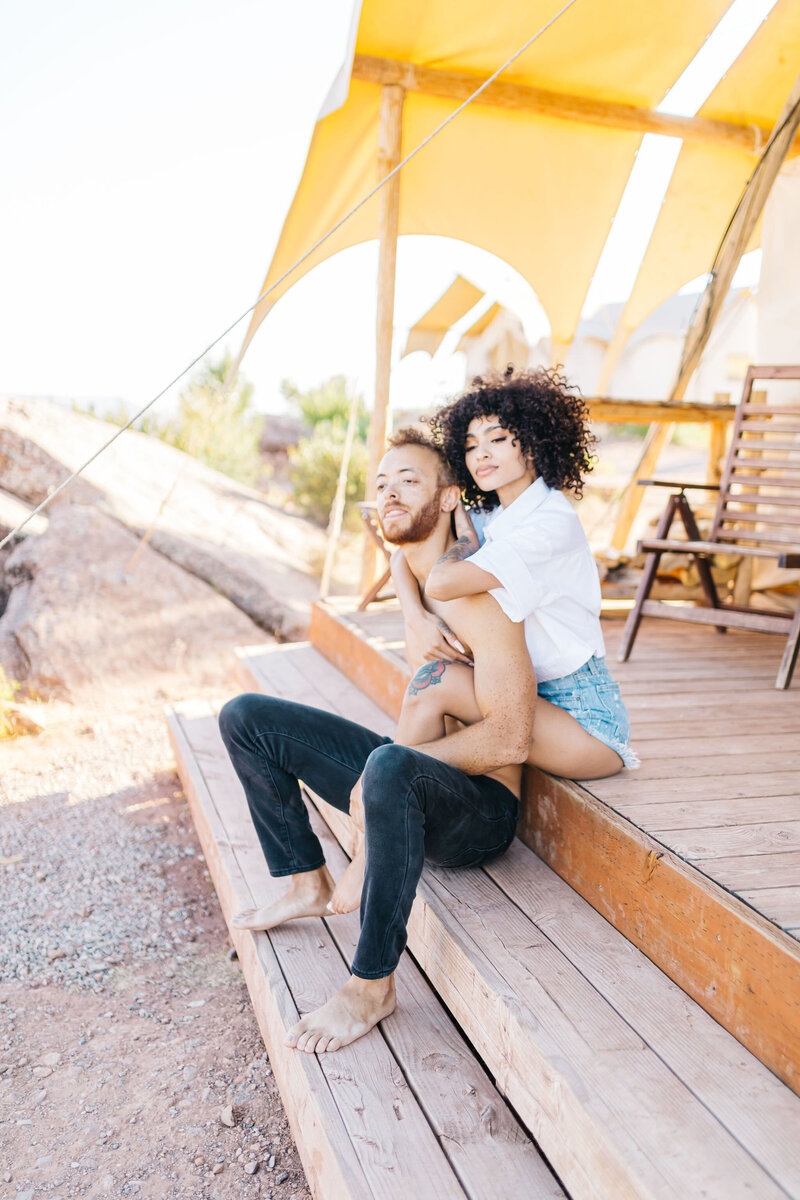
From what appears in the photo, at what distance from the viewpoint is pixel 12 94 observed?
2033 cm

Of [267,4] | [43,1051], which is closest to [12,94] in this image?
[267,4]

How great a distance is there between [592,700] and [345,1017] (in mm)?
859

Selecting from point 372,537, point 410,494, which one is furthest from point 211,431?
point 410,494

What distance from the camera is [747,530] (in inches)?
155

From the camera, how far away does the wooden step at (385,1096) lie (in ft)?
4.29

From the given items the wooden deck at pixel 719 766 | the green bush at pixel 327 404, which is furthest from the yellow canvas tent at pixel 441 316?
the wooden deck at pixel 719 766

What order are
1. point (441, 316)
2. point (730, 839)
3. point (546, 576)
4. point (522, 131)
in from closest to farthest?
1. point (730, 839)
2. point (546, 576)
3. point (522, 131)
4. point (441, 316)

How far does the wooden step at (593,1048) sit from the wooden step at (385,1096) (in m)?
Result: 0.05

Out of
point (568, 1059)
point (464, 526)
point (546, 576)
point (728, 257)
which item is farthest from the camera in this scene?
point (728, 257)

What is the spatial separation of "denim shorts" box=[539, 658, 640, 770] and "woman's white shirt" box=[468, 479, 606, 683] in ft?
0.10

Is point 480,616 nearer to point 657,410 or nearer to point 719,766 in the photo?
point 719,766

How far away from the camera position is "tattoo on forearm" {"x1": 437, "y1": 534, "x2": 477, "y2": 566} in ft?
6.26

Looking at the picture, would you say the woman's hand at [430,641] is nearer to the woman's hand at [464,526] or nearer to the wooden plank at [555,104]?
the woman's hand at [464,526]

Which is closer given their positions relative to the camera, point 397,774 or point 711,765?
point 397,774
